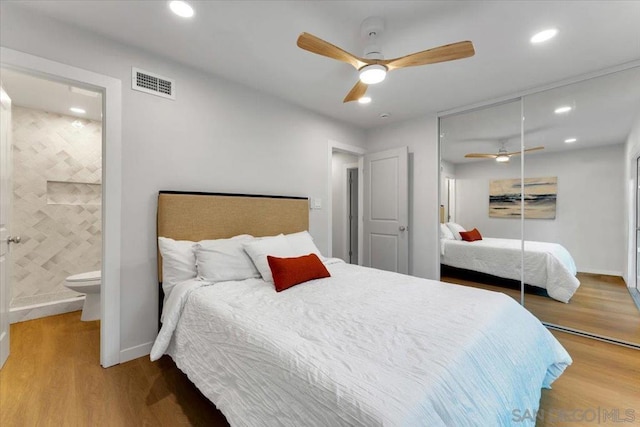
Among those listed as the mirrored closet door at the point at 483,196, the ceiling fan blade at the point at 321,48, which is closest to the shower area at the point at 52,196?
the ceiling fan blade at the point at 321,48

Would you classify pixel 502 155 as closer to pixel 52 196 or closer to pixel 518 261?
pixel 518 261

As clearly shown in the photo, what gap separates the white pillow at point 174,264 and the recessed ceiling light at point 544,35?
3.16 m

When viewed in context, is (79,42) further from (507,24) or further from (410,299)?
(507,24)

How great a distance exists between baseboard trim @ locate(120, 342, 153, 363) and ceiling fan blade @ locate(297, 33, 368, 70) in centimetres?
261

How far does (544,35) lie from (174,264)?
3.32 m

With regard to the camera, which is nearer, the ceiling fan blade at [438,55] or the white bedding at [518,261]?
the ceiling fan blade at [438,55]

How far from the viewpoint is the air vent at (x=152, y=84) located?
2229 millimetres

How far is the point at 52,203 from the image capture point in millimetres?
3271

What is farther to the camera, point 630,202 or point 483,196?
point 483,196

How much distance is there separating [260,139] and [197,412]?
248 cm

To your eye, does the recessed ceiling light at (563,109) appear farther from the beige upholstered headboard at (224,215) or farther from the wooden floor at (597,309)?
the beige upholstered headboard at (224,215)

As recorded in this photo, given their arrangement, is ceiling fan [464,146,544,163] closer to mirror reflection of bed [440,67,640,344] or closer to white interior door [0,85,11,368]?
mirror reflection of bed [440,67,640,344]

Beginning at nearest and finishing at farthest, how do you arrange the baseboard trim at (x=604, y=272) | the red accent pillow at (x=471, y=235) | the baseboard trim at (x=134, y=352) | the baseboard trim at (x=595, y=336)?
the baseboard trim at (x=134, y=352), the baseboard trim at (x=595, y=336), the baseboard trim at (x=604, y=272), the red accent pillow at (x=471, y=235)

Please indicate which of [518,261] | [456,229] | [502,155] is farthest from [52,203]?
[518,261]
